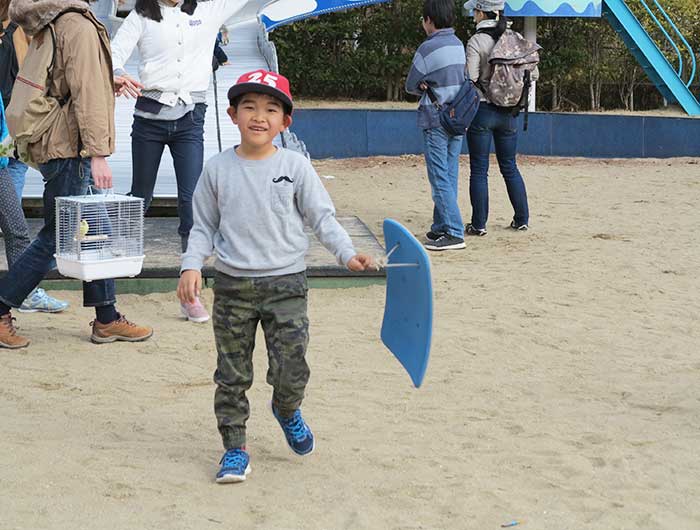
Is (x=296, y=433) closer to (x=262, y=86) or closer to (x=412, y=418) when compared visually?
(x=412, y=418)

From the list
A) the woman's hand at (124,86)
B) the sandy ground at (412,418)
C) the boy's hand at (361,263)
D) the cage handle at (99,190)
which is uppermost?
the woman's hand at (124,86)

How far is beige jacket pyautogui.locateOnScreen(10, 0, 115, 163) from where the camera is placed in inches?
213

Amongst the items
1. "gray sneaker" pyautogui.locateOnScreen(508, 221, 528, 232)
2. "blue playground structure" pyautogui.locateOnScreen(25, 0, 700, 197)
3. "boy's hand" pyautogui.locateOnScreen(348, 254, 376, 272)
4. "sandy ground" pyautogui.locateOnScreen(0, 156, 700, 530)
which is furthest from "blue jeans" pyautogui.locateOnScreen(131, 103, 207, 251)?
"gray sneaker" pyautogui.locateOnScreen(508, 221, 528, 232)

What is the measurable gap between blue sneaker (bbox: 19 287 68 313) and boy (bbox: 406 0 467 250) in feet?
9.73

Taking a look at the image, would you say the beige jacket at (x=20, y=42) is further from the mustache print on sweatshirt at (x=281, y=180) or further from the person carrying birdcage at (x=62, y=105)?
the mustache print on sweatshirt at (x=281, y=180)

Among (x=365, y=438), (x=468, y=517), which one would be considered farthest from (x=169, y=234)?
(x=468, y=517)

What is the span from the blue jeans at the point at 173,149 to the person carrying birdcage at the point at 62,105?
0.71 m

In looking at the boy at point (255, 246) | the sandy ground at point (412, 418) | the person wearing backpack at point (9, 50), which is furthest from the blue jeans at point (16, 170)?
the boy at point (255, 246)

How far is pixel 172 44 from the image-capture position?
641cm

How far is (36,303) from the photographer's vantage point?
6.64 meters

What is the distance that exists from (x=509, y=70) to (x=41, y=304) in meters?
3.97

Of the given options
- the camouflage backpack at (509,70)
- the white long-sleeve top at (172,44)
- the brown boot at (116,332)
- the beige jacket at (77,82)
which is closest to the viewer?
the beige jacket at (77,82)

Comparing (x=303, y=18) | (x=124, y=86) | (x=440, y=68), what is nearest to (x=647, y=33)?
(x=303, y=18)

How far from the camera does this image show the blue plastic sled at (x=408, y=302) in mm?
3996
